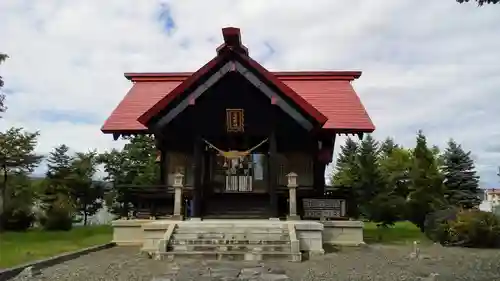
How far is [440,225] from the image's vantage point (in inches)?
569

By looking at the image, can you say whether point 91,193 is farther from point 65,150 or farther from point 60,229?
point 60,229

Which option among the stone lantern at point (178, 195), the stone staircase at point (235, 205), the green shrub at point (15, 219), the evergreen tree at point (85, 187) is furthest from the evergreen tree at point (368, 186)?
the evergreen tree at point (85, 187)

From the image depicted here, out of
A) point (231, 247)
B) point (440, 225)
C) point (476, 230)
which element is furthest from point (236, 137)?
point (476, 230)

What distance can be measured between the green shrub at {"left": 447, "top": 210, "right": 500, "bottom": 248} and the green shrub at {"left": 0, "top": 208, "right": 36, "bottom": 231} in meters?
19.2

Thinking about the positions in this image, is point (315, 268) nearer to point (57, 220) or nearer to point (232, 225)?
point (232, 225)

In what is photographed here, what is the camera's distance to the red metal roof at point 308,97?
1559 centimetres

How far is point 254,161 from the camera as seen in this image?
1574cm

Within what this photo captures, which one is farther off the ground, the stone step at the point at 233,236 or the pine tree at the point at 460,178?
the pine tree at the point at 460,178

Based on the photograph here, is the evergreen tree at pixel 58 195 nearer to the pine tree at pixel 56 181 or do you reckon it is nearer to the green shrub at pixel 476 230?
the pine tree at pixel 56 181

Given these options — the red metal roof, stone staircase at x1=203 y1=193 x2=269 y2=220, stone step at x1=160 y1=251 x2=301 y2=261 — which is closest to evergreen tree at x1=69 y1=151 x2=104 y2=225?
the red metal roof

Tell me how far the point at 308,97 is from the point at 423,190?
6.33 metres

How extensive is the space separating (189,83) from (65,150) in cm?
2112

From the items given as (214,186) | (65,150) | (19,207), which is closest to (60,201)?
(19,207)

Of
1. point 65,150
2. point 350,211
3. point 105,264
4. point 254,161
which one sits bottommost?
point 105,264
